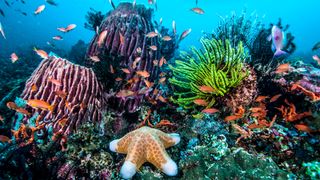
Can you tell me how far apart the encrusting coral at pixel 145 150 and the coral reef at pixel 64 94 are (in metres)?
1.69

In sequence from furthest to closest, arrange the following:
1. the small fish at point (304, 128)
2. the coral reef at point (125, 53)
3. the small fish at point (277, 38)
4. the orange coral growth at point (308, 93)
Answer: the coral reef at point (125, 53) < the orange coral growth at point (308, 93) < the small fish at point (277, 38) < the small fish at point (304, 128)

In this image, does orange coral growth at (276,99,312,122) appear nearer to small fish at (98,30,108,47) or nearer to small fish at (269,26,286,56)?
small fish at (269,26,286,56)

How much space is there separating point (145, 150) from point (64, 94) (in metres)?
2.26

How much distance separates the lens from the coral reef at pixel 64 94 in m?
5.06

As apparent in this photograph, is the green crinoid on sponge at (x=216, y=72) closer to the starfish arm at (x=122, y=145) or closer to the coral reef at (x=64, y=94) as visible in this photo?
the starfish arm at (x=122, y=145)

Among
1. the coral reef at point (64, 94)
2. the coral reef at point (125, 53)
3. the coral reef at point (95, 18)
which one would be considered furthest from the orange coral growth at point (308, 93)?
the coral reef at point (95, 18)

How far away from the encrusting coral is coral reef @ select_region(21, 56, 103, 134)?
5.54 feet

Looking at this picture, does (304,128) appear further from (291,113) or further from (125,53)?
(125,53)

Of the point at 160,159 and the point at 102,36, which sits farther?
the point at 102,36

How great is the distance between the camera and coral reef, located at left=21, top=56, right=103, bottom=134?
5.06 m

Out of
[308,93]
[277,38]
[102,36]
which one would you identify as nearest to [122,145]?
[277,38]

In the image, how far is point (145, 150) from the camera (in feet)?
11.9

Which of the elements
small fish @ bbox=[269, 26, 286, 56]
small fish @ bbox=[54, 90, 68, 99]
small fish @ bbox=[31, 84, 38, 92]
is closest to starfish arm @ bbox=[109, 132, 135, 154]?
small fish @ bbox=[54, 90, 68, 99]

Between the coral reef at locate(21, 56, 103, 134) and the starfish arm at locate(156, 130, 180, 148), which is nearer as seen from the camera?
the starfish arm at locate(156, 130, 180, 148)
